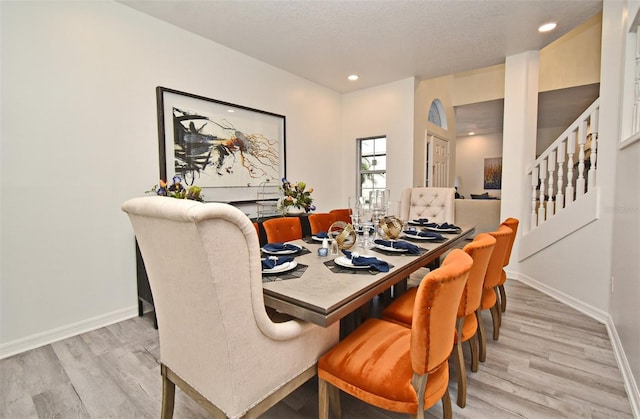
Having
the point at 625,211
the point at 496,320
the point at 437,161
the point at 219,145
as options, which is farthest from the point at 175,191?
the point at 437,161

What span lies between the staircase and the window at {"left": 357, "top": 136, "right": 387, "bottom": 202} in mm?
2017

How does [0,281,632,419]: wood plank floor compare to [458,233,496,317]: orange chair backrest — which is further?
[0,281,632,419]: wood plank floor

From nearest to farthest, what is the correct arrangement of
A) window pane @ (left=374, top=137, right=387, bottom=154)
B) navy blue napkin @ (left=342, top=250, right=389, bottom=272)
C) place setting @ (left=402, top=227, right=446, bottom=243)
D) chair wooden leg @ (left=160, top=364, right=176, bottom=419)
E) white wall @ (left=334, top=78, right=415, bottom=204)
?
chair wooden leg @ (left=160, top=364, right=176, bottom=419)
navy blue napkin @ (left=342, top=250, right=389, bottom=272)
place setting @ (left=402, top=227, right=446, bottom=243)
white wall @ (left=334, top=78, right=415, bottom=204)
window pane @ (left=374, top=137, right=387, bottom=154)

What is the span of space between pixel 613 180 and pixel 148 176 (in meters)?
3.99

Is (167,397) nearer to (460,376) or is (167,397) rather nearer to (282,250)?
(282,250)

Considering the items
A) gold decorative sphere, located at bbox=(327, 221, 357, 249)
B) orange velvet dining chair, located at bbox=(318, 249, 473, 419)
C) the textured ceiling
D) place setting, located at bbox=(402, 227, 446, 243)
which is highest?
the textured ceiling

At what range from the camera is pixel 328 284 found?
Result: 4.19 feet

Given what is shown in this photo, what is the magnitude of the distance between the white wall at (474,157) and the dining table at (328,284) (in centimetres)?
906

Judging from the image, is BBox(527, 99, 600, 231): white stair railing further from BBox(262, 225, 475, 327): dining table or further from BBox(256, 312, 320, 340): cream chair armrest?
BBox(256, 312, 320, 340): cream chair armrest

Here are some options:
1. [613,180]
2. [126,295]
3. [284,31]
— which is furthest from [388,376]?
[284,31]

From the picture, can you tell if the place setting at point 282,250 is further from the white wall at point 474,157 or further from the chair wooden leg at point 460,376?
the white wall at point 474,157

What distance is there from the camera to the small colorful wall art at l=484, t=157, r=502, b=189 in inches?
365

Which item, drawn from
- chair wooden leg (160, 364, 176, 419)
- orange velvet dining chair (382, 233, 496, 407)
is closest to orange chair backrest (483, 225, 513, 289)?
orange velvet dining chair (382, 233, 496, 407)

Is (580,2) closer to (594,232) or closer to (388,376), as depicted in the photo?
(594,232)
